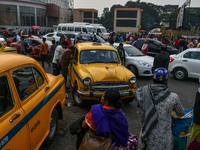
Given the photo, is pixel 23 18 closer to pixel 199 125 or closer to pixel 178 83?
pixel 178 83

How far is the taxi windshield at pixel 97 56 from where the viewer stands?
6.29 meters

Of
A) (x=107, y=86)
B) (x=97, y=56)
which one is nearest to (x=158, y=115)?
(x=107, y=86)

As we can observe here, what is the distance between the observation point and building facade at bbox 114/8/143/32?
2360 inches

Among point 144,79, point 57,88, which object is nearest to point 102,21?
point 144,79

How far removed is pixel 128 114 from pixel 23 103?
344 centimetres

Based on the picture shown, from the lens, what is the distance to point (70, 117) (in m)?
5.02

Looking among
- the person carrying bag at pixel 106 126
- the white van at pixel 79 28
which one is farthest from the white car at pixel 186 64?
the white van at pixel 79 28

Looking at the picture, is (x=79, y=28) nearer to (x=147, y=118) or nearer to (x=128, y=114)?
(x=128, y=114)

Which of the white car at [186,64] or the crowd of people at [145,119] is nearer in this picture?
the crowd of people at [145,119]

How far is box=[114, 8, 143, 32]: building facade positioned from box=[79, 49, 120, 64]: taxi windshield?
57.1m

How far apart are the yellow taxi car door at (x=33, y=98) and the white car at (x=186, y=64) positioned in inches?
296

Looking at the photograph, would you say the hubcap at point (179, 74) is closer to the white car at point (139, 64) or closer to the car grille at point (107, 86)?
the white car at point (139, 64)

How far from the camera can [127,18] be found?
60.4m

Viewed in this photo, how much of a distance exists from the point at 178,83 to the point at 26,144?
7.98 m
